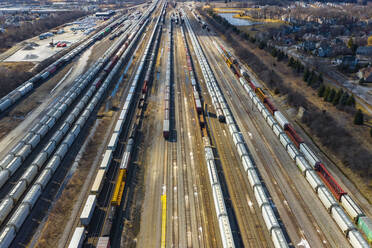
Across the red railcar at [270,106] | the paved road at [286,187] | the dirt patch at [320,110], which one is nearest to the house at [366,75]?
the dirt patch at [320,110]

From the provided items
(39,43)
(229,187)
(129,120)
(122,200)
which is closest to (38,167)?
(122,200)

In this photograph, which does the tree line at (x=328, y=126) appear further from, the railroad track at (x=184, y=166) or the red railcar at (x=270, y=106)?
the railroad track at (x=184, y=166)

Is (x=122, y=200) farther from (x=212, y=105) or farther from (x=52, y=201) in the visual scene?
(x=212, y=105)

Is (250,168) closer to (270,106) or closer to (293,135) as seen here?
(293,135)

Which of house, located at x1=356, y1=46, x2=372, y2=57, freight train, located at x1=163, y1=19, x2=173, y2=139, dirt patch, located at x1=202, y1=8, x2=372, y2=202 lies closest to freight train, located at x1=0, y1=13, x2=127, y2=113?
freight train, located at x1=163, y1=19, x2=173, y2=139

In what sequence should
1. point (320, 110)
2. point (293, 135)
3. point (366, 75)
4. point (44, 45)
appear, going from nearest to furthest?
point (293, 135), point (320, 110), point (366, 75), point (44, 45)

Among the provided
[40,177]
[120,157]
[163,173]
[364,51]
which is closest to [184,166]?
[163,173]
